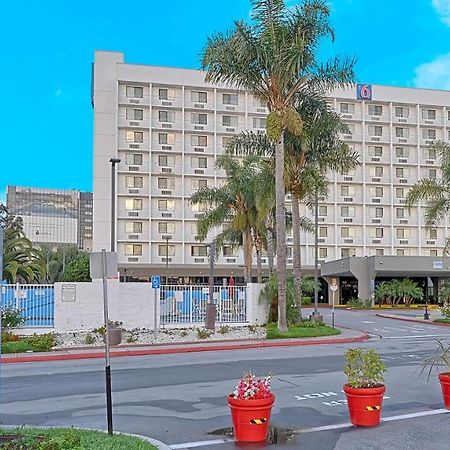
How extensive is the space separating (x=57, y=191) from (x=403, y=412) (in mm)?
196282

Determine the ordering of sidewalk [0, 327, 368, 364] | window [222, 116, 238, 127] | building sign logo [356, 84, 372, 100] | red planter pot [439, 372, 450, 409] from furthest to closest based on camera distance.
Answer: building sign logo [356, 84, 372, 100] < window [222, 116, 238, 127] < sidewalk [0, 327, 368, 364] < red planter pot [439, 372, 450, 409]

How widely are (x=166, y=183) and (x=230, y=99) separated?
13.6 meters

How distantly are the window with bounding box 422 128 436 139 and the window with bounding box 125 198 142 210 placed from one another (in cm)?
3913

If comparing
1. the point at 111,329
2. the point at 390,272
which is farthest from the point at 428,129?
the point at 111,329

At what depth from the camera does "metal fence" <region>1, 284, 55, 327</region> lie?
82.4 ft

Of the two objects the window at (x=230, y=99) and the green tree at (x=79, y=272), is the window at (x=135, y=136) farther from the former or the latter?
the green tree at (x=79, y=272)

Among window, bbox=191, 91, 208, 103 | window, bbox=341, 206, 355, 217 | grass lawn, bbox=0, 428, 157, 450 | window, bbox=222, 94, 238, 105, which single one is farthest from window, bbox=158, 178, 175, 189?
grass lawn, bbox=0, 428, 157, 450

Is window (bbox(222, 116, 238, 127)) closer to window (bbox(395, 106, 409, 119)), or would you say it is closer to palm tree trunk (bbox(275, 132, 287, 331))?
window (bbox(395, 106, 409, 119))

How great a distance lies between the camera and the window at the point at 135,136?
241ft

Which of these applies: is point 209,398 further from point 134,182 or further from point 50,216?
point 50,216

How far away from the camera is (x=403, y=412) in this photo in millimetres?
10344

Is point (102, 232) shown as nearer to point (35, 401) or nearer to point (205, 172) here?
point (205, 172)

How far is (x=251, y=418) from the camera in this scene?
326 inches

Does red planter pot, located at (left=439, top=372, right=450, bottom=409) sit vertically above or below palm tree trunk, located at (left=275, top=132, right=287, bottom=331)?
below
